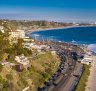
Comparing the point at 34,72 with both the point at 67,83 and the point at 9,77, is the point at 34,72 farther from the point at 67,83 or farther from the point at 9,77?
the point at 9,77

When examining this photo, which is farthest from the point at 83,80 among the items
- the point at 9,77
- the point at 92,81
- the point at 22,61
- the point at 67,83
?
the point at 9,77

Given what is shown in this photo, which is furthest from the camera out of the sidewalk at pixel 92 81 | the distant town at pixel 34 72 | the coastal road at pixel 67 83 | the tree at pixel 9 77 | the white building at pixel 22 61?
the white building at pixel 22 61

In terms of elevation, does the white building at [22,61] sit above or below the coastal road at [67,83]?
above

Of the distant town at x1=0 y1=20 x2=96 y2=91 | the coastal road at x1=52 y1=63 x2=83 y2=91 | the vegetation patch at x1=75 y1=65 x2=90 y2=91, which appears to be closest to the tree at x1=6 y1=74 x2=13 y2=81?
the distant town at x1=0 y1=20 x2=96 y2=91

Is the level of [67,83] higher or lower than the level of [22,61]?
lower

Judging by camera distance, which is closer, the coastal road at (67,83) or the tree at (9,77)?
the tree at (9,77)

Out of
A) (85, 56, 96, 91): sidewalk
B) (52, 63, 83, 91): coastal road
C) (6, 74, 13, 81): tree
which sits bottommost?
(85, 56, 96, 91): sidewalk

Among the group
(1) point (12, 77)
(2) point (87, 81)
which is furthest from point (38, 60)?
(1) point (12, 77)

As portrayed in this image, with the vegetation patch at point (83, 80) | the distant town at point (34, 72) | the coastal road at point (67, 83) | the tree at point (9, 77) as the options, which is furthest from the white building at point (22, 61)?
the vegetation patch at point (83, 80)

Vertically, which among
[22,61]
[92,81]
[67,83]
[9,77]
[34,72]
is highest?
[22,61]

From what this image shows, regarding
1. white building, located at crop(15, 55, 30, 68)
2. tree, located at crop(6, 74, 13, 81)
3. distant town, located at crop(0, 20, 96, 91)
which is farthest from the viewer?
white building, located at crop(15, 55, 30, 68)

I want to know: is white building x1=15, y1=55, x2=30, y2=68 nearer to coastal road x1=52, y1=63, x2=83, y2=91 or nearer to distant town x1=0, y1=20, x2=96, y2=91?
distant town x1=0, y1=20, x2=96, y2=91

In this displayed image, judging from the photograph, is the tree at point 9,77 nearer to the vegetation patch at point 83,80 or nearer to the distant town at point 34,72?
the distant town at point 34,72
